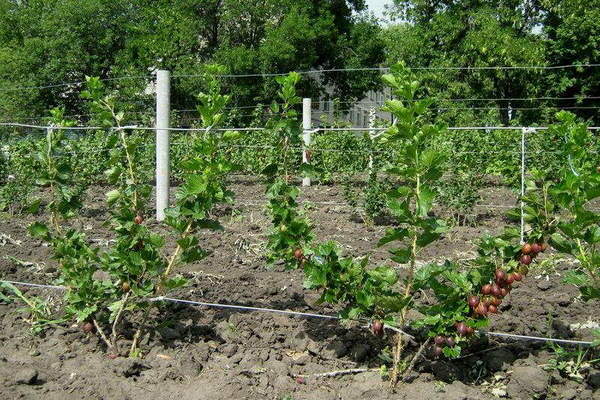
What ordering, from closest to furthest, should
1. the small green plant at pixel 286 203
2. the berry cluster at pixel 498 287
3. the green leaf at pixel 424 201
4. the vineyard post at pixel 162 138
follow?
1. the green leaf at pixel 424 201
2. the berry cluster at pixel 498 287
3. the small green plant at pixel 286 203
4. the vineyard post at pixel 162 138

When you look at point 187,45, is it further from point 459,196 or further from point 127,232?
point 127,232

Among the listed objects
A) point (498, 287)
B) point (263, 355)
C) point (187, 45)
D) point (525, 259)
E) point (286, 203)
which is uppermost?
point (187, 45)

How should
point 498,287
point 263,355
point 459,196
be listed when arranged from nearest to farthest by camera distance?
point 498,287 < point 263,355 < point 459,196

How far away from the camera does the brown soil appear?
3594mm

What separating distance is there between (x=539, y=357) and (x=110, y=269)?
7.62ft

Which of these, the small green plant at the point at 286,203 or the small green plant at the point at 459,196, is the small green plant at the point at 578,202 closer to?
the small green plant at the point at 286,203

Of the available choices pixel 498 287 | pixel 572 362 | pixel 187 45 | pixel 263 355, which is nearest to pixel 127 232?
pixel 263 355

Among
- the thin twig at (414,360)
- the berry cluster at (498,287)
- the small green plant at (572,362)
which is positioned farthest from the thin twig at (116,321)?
the small green plant at (572,362)

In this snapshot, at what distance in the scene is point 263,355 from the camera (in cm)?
403

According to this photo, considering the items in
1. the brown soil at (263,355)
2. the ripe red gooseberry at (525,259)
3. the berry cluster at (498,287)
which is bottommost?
the brown soil at (263,355)

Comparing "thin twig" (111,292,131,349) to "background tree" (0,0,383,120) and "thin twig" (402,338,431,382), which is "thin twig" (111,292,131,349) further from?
"background tree" (0,0,383,120)

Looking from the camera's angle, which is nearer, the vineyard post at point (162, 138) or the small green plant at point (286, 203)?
the small green plant at point (286, 203)

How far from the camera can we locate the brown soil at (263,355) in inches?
141

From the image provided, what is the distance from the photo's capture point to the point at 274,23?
25828mm
